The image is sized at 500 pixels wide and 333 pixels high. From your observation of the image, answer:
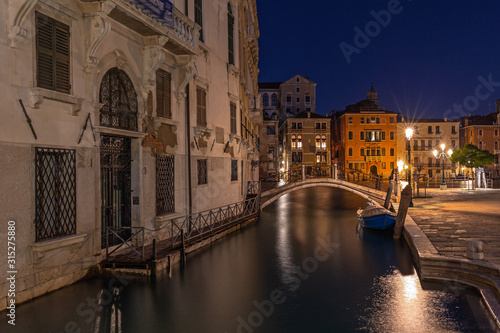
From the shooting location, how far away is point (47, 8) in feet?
29.8

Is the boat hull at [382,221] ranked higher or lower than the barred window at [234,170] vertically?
lower

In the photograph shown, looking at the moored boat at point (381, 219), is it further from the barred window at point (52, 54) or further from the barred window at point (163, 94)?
the barred window at point (52, 54)

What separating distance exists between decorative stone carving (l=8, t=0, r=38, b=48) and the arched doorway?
3146 millimetres

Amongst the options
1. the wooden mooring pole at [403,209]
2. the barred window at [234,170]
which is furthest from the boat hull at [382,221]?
the barred window at [234,170]

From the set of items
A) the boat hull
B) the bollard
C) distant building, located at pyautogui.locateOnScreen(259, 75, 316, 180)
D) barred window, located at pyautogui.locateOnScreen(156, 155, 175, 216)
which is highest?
distant building, located at pyautogui.locateOnScreen(259, 75, 316, 180)

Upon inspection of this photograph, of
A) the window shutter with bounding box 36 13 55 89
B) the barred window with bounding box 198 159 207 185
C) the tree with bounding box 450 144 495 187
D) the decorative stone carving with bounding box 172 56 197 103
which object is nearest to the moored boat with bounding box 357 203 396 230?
the barred window with bounding box 198 159 207 185

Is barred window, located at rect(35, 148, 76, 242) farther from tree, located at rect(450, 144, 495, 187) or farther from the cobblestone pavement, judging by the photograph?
tree, located at rect(450, 144, 495, 187)

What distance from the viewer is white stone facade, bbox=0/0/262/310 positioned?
8.25 metres

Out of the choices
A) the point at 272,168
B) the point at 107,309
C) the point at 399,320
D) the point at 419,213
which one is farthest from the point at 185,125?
the point at 272,168

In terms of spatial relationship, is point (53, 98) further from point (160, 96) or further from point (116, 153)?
point (160, 96)

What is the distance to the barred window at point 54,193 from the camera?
8.93m

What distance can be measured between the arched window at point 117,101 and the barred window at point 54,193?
197cm

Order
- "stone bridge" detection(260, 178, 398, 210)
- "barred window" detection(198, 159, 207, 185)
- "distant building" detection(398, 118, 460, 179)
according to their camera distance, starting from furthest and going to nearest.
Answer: "distant building" detection(398, 118, 460, 179) < "stone bridge" detection(260, 178, 398, 210) < "barred window" detection(198, 159, 207, 185)

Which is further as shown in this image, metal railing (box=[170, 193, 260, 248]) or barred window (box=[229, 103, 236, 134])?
barred window (box=[229, 103, 236, 134])
